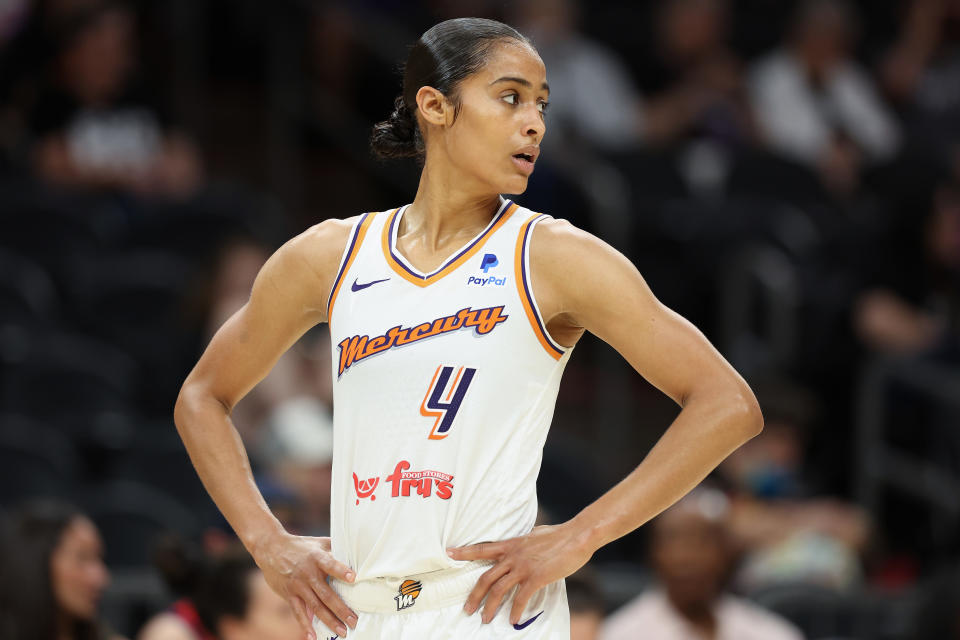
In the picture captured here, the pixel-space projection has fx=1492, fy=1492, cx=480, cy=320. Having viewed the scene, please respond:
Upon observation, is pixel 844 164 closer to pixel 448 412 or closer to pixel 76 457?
pixel 76 457

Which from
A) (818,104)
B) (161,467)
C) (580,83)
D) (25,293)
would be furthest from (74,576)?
(818,104)

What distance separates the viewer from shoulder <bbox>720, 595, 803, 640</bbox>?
220 inches

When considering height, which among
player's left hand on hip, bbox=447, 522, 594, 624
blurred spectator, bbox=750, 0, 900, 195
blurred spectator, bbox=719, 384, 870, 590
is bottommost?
blurred spectator, bbox=719, 384, 870, 590

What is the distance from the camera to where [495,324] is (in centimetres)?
284

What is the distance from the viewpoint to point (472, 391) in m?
2.81

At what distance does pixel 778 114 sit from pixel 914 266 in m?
1.96

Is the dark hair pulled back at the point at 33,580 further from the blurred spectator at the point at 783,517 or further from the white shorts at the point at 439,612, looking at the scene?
the blurred spectator at the point at 783,517

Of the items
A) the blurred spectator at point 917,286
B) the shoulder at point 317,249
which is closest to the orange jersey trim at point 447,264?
the shoulder at point 317,249

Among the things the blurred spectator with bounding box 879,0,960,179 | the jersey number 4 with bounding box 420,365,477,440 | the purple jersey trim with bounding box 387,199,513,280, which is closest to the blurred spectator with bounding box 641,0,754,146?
the blurred spectator with bounding box 879,0,960,179

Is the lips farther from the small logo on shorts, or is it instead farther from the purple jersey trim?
the small logo on shorts

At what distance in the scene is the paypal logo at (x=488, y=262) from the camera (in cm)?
289

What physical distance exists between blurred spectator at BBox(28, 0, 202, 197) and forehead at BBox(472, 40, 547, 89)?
5997 mm

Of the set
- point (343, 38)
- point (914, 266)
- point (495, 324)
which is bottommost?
point (914, 266)

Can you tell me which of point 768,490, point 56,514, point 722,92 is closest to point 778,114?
point 722,92
